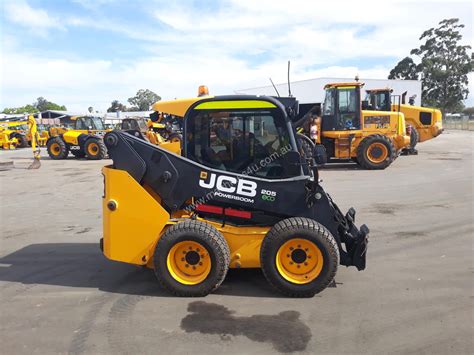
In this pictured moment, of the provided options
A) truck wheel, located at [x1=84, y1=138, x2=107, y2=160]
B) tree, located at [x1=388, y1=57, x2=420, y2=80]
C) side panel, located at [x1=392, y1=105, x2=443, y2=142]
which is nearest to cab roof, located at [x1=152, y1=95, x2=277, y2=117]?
side panel, located at [x1=392, y1=105, x2=443, y2=142]

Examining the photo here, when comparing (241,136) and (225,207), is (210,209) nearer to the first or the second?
(225,207)

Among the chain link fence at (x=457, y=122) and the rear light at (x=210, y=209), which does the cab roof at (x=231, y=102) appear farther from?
the chain link fence at (x=457, y=122)

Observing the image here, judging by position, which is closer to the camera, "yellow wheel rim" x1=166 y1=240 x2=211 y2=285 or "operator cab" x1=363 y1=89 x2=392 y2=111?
"yellow wheel rim" x1=166 y1=240 x2=211 y2=285

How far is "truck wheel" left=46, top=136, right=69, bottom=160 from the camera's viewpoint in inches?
813

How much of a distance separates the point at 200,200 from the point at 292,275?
1.23 metres

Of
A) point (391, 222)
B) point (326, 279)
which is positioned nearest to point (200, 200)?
point (326, 279)

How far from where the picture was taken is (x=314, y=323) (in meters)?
3.63

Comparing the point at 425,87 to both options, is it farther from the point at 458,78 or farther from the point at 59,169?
the point at 59,169

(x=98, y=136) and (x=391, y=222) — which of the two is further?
(x=98, y=136)

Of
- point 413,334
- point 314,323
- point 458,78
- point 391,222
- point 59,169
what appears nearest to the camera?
point 413,334

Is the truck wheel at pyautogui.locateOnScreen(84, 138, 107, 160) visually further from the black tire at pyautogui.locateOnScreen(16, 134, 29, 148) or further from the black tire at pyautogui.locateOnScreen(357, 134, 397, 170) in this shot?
the black tire at pyautogui.locateOnScreen(16, 134, 29, 148)

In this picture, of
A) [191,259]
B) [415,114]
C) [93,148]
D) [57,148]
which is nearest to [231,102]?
[191,259]

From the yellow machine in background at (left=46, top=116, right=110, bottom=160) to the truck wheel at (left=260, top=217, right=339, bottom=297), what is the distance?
54.8 feet

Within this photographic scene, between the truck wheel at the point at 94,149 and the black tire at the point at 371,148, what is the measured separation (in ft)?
40.4
